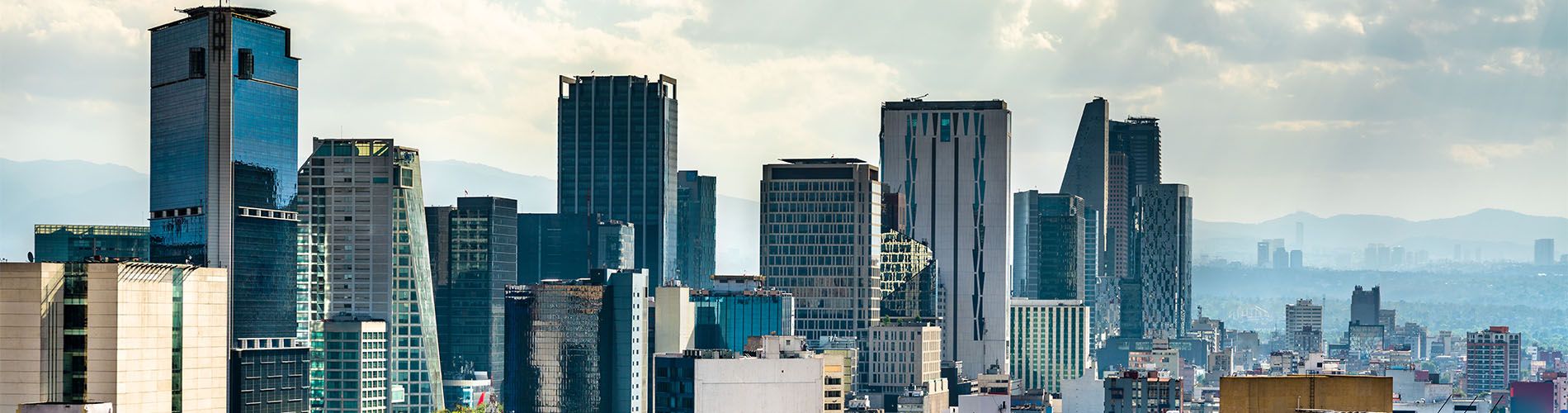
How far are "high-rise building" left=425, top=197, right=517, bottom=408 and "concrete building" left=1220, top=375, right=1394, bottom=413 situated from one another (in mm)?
117802

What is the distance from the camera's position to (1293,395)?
1289 inches

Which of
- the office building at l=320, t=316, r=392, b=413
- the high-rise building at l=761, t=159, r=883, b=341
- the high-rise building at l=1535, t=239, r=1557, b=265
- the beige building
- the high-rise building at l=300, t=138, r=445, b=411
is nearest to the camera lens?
the beige building

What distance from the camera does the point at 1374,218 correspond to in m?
194

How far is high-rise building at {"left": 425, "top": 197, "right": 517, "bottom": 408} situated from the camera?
154 meters

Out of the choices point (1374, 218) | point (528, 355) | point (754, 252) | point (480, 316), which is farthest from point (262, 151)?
point (1374, 218)

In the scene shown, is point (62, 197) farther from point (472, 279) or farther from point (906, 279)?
point (906, 279)

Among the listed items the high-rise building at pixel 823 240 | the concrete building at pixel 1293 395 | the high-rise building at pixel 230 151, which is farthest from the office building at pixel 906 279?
the concrete building at pixel 1293 395

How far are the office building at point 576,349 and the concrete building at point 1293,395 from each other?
310ft

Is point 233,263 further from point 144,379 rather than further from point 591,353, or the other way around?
point 144,379

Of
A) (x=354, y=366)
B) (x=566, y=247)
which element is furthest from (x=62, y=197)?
(x=566, y=247)

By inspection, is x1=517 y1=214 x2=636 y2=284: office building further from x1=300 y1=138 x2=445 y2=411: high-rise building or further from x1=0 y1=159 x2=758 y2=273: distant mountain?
x1=0 y1=159 x2=758 y2=273: distant mountain

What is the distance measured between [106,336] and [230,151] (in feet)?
233

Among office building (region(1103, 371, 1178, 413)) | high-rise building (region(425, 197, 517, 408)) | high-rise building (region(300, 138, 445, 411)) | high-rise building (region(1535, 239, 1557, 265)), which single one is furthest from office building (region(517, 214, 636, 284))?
high-rise building (region(1535, 239, 1557, 265))

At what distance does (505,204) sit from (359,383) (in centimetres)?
4911
